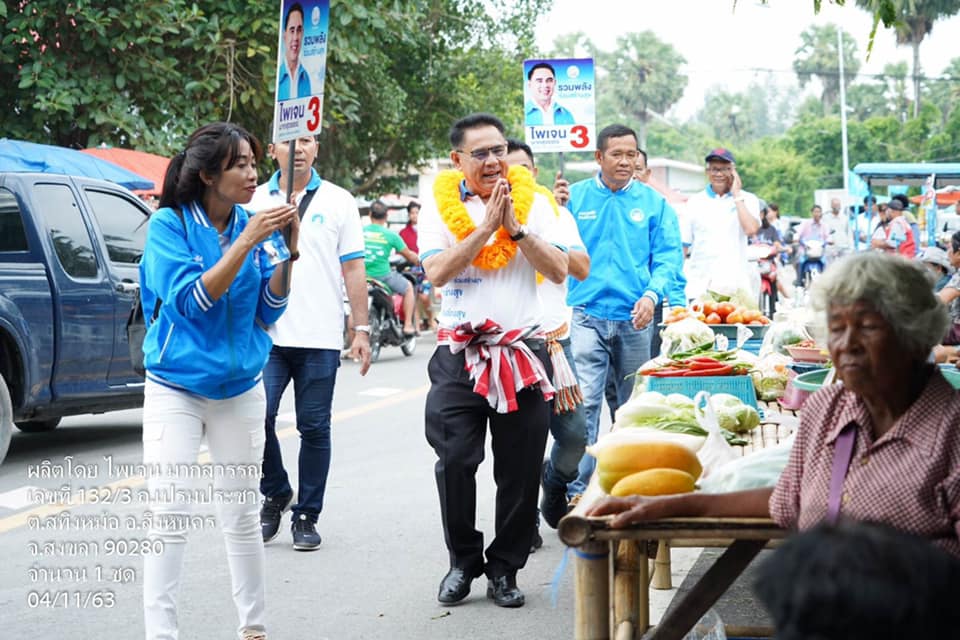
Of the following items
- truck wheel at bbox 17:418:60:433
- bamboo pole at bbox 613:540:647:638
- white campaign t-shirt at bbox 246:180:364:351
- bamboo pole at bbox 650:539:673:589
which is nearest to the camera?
bamboo pole at bbox 613:540:647:638

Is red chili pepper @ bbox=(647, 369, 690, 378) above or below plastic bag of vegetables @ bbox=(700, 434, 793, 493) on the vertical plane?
above

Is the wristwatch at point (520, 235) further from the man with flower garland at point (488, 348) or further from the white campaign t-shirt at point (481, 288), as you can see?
the white campaign t-shirt at point (481, 288)

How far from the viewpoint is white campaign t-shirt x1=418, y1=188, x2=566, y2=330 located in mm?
5973

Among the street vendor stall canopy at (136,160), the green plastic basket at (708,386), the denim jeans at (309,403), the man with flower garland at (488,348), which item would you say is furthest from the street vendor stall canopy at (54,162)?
the green plastic basket at (708,386)

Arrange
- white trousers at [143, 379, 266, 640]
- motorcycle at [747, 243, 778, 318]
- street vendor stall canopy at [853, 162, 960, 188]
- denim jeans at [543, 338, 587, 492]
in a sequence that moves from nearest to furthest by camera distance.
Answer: white trousers at [143, 379, 266, 640] → denim jeans at [543, 338, 587, 492] → motorcycle at [747, 243, 778, 318] → street vendor stall canopy at [853, 162, 960, 188]

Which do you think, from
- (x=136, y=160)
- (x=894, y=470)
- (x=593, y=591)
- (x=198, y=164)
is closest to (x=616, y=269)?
(x=198, y=164)

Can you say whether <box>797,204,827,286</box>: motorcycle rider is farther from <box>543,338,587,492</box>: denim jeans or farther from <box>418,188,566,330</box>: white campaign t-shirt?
<box>418,188,566,330</box>: white campaign t-shirt

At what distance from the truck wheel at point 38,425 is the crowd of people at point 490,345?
15.1ft

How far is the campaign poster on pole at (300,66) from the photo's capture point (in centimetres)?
588

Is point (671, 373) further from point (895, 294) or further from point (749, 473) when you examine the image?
point (895, 294)

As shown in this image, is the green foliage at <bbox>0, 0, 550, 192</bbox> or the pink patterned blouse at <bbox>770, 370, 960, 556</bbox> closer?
the pink patterned blouse at <bbox>770, 370, 960, 556</bbox>

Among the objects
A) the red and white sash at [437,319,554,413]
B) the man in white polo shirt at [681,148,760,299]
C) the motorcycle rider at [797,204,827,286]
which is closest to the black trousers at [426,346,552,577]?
the red and white sash at [437,319,554,413]

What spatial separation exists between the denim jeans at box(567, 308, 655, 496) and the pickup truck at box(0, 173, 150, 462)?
156 inches

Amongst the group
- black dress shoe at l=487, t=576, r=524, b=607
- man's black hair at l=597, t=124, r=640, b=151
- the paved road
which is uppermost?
man's black hair at l=597, t=124, r=640, b=151
